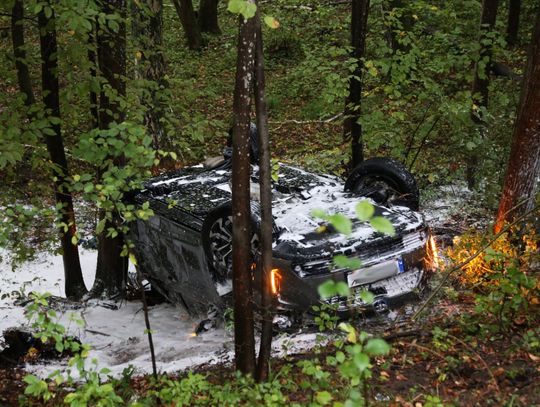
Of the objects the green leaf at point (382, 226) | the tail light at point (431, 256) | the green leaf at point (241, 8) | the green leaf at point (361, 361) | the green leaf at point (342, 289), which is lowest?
the tail light at point (431, 256)

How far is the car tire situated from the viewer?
605 cm

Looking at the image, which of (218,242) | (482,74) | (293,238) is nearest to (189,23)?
(482,74)

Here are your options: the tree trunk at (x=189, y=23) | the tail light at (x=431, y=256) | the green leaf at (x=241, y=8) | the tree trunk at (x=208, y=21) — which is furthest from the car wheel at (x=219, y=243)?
the tree trunk at (x=208, y=21)

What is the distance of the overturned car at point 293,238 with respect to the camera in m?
5.65

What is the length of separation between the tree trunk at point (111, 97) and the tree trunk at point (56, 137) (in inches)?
Answer: 13.4

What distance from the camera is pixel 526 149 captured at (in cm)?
667

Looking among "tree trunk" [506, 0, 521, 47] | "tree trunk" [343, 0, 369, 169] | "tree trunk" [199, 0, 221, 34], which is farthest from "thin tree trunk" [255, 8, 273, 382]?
"tree trunk" [199, 0, 221, 34]

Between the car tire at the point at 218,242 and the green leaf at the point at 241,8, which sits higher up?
the green leaf at the point at 241,8

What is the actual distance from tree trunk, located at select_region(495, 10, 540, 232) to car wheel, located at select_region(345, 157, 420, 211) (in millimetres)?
1080

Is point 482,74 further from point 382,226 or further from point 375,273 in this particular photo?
point 382,226

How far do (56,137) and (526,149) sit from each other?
5776 millimetres

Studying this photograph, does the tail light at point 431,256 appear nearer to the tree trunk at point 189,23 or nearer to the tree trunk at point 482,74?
the tree trunk at point 482,74

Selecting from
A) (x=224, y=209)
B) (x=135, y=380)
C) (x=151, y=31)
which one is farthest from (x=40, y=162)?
(x=151, y=31)

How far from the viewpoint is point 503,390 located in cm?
423
